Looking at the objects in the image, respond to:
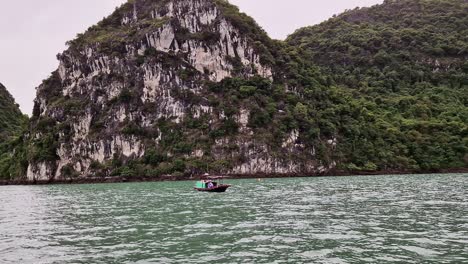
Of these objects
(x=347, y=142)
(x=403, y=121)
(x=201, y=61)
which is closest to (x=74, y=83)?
(x=201, y=61)

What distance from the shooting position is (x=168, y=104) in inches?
4387

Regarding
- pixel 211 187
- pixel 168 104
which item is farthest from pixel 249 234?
pixel 168 104

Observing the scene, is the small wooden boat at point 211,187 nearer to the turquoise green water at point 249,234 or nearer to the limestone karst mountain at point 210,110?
the turquoise green water at point 249,234

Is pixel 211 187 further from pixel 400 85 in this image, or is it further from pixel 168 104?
pixel 400 85

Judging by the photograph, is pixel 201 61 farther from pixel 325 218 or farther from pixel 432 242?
pixel 432 242

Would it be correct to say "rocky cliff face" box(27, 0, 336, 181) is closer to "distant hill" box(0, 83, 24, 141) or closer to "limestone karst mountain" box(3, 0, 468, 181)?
"limestone karst mountain" box(3, 0, 468, 181)

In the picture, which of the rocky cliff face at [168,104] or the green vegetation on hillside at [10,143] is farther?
the green vegetation on hillside at [10,143]

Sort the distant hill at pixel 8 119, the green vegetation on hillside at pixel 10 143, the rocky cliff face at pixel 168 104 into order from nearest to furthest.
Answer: the rocky cliff face at pixel 168 104 → the green vegetation on hillside at pixel 10 143 → the distant hill at pixel 8 119

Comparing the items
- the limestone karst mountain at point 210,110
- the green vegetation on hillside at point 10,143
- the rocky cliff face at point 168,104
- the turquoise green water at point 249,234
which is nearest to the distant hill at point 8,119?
the green vegetation on hillside at point 10,143

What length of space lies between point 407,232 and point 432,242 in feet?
7.86

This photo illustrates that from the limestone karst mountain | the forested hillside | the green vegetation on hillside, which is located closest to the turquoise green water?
the limestone karst mountain

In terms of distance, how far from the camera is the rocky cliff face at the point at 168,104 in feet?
335

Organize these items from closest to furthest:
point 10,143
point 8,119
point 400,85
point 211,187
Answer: point 211,187, point 10,143, point 400,85, point 8,119

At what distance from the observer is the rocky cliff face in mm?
102188
